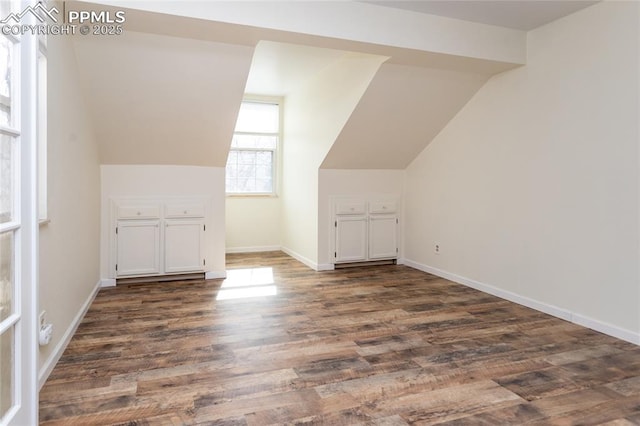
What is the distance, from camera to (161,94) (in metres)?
3.55

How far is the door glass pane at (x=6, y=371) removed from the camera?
5.12 feet

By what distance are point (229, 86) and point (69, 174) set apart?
1.43m

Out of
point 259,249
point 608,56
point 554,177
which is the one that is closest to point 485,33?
point 608,56

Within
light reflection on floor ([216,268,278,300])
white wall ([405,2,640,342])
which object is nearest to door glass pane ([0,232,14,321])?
light reflection on floor ([216,268,278,300])

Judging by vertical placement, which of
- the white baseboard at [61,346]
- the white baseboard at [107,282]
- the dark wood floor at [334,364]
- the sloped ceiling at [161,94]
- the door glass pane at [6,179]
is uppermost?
the sloped ceiling at [161,94]

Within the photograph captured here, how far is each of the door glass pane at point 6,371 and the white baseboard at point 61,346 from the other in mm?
538

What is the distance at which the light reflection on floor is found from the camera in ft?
13.1

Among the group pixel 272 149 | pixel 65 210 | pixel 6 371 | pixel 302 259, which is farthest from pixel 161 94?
pixel 272 149

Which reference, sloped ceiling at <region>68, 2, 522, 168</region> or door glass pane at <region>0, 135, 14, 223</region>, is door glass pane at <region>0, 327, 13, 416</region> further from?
sloped ceiling at <region>68, 2, 522, 168</region>

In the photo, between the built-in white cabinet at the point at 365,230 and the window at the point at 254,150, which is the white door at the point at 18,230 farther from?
the window at the point at 254,150

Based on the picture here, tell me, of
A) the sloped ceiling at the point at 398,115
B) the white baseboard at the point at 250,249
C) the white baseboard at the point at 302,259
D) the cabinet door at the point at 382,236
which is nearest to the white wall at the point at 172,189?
the white baseboard at the point at 302,259

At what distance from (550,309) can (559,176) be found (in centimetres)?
107

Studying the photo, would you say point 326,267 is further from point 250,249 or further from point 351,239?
point 250,249

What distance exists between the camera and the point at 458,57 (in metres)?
3.46
